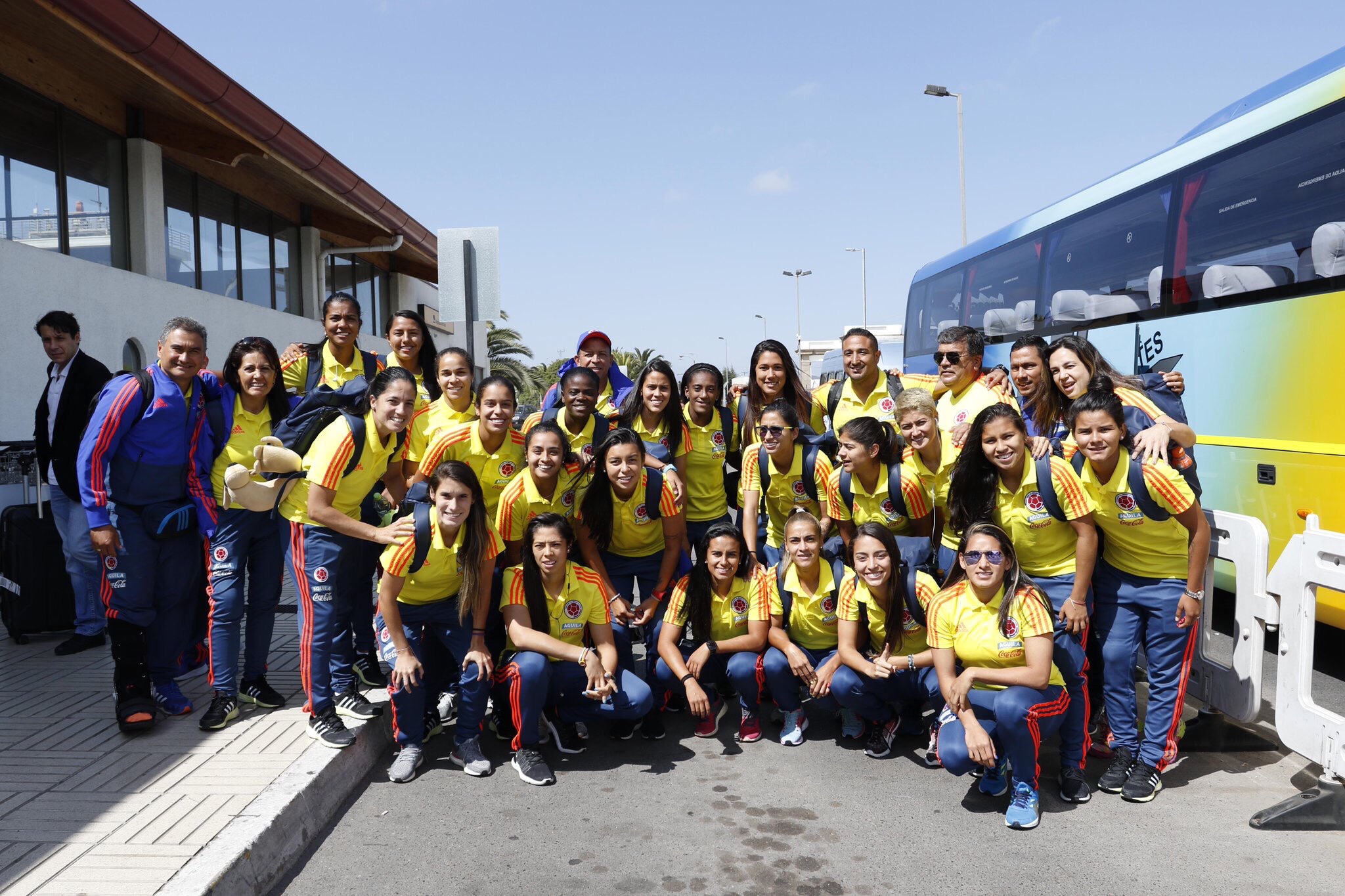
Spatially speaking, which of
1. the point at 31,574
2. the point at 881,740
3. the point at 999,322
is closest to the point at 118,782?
the point at 31,574

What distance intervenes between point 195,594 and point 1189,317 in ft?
21.5

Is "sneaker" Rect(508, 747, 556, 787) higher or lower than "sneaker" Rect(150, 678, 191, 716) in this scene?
lower

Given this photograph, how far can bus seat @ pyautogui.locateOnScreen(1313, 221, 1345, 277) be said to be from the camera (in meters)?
5.13

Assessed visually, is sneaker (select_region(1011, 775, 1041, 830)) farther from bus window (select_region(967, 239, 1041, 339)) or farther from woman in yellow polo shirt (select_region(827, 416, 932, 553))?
bus window (select_region(967, 239, 1041, 339))

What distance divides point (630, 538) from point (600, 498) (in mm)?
308

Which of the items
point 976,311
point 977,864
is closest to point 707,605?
point 977,864

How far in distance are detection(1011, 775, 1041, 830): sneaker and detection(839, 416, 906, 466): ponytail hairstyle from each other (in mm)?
1653

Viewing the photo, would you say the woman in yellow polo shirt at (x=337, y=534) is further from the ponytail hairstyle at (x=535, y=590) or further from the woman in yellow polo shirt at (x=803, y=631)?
the woman in yellow polo shirt at (x=803, y=631)

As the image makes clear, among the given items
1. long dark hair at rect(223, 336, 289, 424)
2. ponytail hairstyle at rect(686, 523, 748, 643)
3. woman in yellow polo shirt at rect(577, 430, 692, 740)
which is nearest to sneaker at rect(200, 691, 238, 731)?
long dark hair at rect(223, 336, 289, 424)

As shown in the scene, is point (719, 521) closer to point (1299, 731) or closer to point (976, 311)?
point (1299, 731)

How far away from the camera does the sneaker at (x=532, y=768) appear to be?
397 centimetres

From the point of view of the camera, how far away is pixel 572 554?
4922mm

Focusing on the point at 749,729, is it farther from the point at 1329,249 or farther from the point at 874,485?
the point at 1329,249

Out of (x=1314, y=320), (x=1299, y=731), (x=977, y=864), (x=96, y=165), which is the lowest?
(x=977, y=864)
